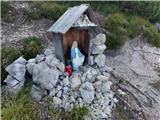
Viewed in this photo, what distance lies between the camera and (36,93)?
6422 mm

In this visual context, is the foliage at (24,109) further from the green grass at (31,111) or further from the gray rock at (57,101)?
the gray rock at (57,101)

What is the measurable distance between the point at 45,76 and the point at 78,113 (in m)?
1.01

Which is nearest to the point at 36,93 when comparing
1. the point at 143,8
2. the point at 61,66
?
the point at 61,66

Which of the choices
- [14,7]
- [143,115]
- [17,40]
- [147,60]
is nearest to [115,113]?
[143,115]

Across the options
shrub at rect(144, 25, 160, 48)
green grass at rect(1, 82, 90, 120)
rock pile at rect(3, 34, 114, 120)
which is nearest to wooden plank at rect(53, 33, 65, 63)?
rock pile at rect(3, 34, 114, 120)

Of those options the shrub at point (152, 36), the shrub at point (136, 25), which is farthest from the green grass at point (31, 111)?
the shrub at point (152, 36)

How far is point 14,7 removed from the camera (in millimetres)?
9680

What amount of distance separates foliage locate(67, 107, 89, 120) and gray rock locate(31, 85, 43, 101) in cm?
73

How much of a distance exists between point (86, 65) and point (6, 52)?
6.85 ft

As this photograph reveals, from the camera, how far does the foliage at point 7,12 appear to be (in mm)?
9240

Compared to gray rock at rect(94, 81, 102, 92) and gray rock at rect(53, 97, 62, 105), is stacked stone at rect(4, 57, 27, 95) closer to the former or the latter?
gray rock at rect(53, 97, 62, 105)

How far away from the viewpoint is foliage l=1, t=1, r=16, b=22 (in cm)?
924

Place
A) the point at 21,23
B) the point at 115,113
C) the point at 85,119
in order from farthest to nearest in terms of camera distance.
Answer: the point at 21,23 < the point at 115,113 < the point at 85,119

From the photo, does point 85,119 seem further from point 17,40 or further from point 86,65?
point 17,40
